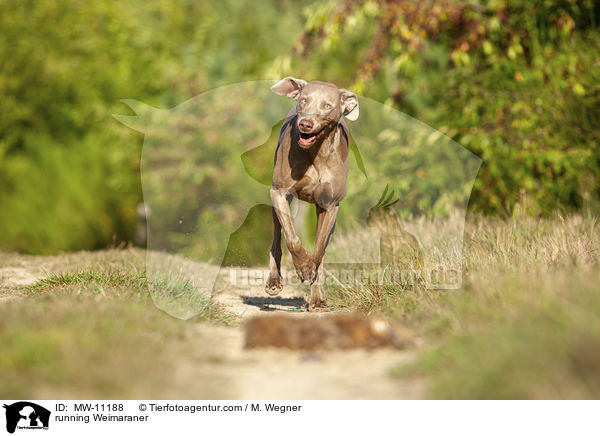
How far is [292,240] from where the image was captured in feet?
18.5

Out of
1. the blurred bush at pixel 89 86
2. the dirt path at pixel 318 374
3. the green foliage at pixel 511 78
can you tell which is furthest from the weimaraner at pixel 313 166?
the blurred bush at pixel 89 86

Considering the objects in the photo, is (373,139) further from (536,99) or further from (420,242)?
(420,242)

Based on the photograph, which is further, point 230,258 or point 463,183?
point 463,183

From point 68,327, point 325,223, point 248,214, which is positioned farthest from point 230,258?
point 68,327

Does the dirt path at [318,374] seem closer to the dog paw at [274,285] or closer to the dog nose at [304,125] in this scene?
the dog paw at [274,285]

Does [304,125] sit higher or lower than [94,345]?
higher

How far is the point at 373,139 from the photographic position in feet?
38.7

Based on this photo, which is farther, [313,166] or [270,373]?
[313,166]

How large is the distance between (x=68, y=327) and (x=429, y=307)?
2511 mm

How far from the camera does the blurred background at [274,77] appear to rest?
1007 cm

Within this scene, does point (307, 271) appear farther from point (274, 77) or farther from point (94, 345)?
point (274, 77)
